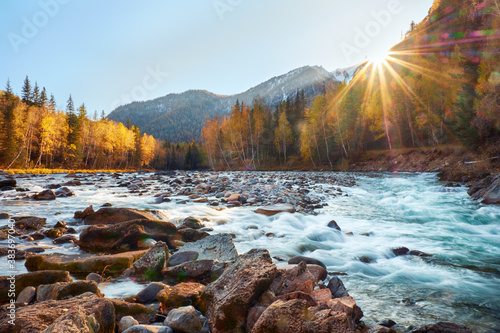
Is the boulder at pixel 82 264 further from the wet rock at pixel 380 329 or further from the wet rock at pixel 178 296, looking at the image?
the wet rock at pixel 380 329

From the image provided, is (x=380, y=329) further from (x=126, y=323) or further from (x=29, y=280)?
(x=29, y=280)

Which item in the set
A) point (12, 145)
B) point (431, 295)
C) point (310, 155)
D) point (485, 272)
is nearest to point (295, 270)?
point (431, 295)

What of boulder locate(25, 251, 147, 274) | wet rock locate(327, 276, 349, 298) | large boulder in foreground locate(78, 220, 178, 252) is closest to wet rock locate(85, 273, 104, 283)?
boulder locate(25, 251, 147, 274)

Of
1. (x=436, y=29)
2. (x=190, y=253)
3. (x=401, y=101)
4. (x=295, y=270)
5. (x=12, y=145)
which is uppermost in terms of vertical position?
(x=436, y=29)

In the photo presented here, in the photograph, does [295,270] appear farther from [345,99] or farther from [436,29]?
[436,29]

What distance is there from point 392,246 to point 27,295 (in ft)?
21.2

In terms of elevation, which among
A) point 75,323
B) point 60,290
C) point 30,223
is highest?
point 75,323

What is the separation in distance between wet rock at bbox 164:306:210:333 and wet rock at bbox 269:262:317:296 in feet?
2.55

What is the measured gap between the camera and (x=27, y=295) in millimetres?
2621

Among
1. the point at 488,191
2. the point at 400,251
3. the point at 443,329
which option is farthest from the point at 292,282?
the point at 488,191

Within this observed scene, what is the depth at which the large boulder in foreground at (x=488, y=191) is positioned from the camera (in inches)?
398

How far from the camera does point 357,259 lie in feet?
15.8

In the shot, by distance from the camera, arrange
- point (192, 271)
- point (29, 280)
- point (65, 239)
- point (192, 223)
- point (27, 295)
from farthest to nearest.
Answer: point (192, 223) < point (65, 239) < point (192, 271) < point (29, 280) < point (27, 295)

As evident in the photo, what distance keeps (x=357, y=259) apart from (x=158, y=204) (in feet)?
25.2
